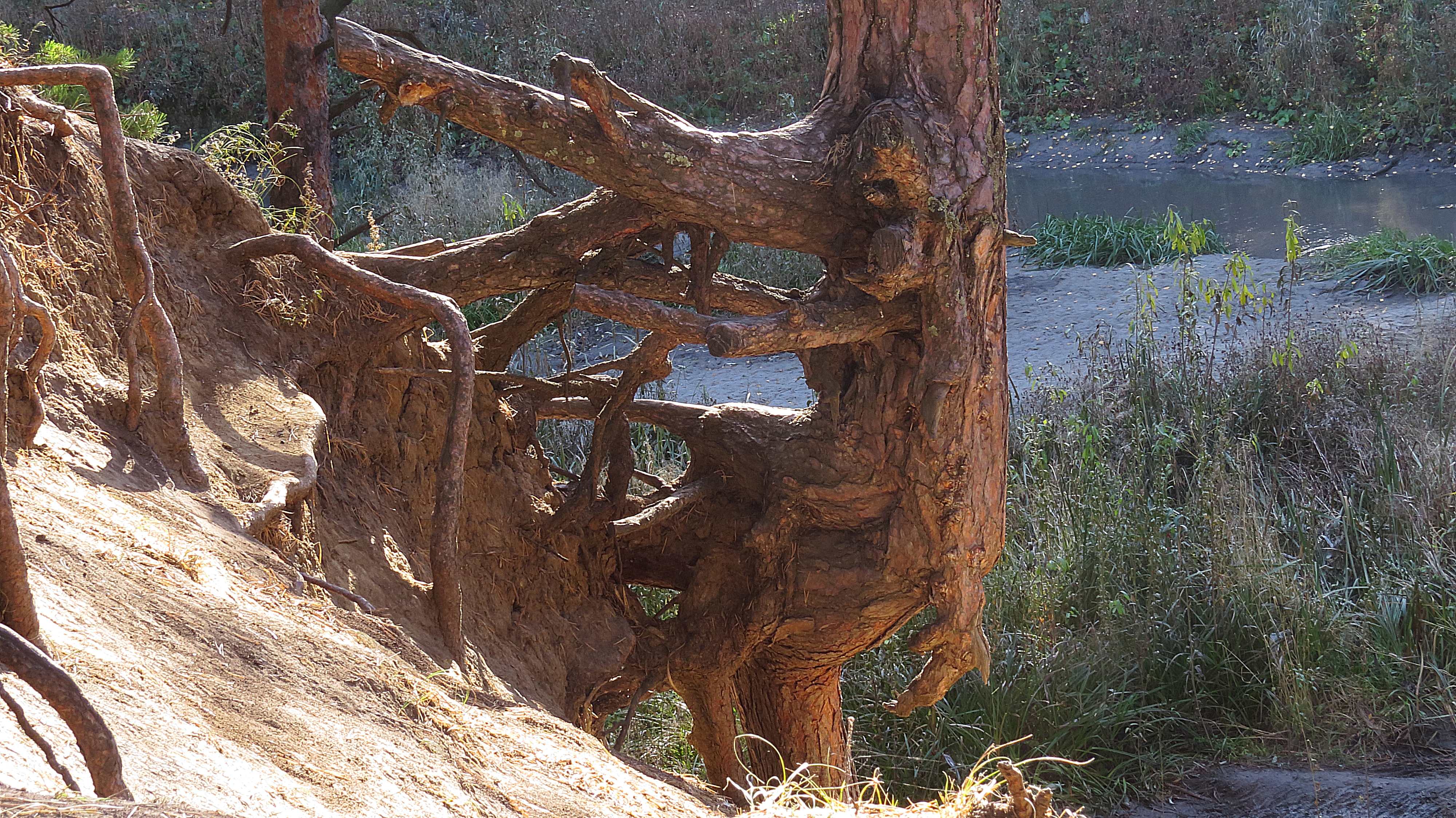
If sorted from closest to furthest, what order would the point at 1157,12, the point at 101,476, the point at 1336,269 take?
the point at 101,476 → the point at 1336,269 → the point at 1157,12

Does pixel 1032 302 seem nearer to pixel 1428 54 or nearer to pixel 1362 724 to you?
pixel 1362 724

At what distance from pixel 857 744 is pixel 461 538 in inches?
89.7

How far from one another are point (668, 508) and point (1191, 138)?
13895 mm

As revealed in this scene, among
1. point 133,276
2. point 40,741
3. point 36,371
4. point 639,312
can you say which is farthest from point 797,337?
point 40,741

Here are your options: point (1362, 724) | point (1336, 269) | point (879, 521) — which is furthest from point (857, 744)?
point (1336, 269)

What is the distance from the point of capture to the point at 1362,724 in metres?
4.81

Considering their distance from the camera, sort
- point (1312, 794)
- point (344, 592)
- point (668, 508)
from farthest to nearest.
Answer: point (1312, 794), point (668, 508), point (344, 592)

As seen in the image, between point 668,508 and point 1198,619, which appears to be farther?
point 1198,619

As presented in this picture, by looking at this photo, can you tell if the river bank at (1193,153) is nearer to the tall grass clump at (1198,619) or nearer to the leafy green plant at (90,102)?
the tall grass clump at (1198,619)

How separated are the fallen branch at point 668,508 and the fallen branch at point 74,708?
2.68 meters

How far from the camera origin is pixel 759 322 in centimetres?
308

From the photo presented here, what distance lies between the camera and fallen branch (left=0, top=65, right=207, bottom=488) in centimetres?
251

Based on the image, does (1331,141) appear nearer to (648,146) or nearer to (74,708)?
(648,146)

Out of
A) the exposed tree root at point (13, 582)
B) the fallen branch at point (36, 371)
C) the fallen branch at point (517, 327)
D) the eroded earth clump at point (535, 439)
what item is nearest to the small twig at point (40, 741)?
the exposed tree root at point (13, 582)
